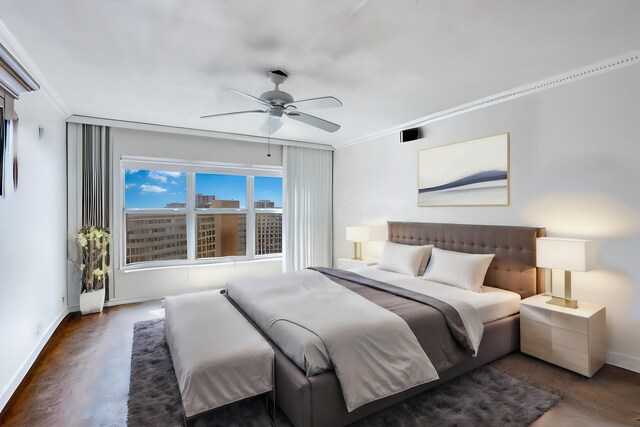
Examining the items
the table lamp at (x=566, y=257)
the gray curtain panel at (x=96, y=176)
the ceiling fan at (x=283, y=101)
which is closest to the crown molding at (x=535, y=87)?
the table lamp at (x=566, y=257)

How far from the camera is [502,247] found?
3.31 meters

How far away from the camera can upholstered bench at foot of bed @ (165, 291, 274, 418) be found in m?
1.78

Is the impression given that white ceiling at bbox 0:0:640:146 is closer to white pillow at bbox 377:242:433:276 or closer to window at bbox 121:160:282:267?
window at bbox 121:160:282:267

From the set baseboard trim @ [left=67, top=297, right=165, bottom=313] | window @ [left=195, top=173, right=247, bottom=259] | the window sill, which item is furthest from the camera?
window @ [left=195, top=173, right=247, bottom=259]

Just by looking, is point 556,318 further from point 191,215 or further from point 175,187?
point 175,187

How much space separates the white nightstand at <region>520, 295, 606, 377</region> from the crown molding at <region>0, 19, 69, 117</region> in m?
4.49

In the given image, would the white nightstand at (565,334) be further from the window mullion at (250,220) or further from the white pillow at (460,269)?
the window mullion at (250,220)

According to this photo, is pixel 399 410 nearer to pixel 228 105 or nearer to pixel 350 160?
pixel 228 105

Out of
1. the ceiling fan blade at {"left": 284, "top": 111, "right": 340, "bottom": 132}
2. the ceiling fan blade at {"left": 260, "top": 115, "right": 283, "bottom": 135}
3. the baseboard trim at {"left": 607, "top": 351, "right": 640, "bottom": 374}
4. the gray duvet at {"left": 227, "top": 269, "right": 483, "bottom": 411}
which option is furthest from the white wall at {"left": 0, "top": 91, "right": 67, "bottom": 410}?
the baseboard trim at {"left": 607, "top": 351, "right": 640, "bottom": 374}

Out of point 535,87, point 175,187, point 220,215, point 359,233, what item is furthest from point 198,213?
point 535,87

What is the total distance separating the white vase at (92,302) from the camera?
13.0ft

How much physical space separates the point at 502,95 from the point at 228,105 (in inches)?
118

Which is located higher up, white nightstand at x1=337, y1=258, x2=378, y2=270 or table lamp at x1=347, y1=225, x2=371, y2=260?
table lamp at x1=347, y1=225, x2=371, y2=260

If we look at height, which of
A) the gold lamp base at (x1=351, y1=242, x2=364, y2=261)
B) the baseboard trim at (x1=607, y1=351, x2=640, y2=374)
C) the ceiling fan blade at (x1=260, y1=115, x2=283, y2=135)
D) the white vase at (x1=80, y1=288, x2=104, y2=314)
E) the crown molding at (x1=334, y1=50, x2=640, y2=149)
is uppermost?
the crown molding at (x1=334, y1=50, x2=640, y2=149)
